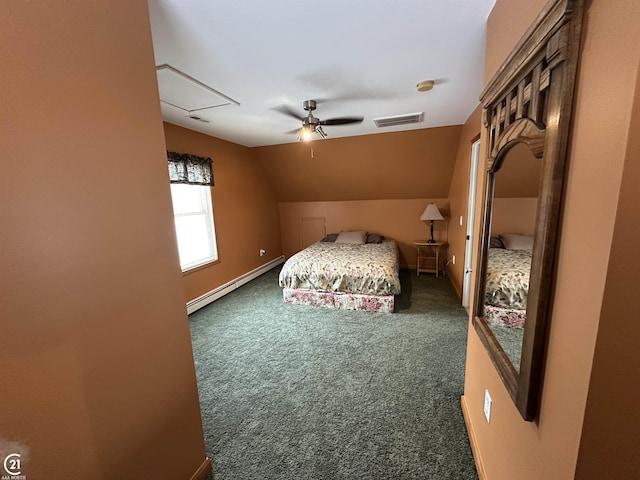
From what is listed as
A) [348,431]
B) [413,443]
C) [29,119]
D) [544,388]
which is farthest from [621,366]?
[29,119]

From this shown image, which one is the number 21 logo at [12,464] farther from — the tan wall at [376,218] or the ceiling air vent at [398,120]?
the tan wall at [376,218]

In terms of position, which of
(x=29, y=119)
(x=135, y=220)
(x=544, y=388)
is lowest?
(x=544, y=388)

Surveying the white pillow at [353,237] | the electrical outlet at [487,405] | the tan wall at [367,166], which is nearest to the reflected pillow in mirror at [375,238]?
the white pillow at [353,237]

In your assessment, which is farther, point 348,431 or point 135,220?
point 348,431

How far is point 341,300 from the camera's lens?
3.42 meters

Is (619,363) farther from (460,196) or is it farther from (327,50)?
(460,196)

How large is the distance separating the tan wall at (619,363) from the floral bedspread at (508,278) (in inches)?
13.0

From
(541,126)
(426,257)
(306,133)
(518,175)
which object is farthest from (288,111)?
(426,257)

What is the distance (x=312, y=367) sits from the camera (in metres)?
2.29

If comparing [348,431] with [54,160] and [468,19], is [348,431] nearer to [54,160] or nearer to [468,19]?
[54,160]

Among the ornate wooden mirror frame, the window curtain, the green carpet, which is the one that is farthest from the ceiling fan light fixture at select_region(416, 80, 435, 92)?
the window curtain

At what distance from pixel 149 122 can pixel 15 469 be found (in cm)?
122

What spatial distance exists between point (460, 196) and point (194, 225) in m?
3.69

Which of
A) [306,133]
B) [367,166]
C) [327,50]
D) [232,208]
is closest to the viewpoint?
[327,50]
